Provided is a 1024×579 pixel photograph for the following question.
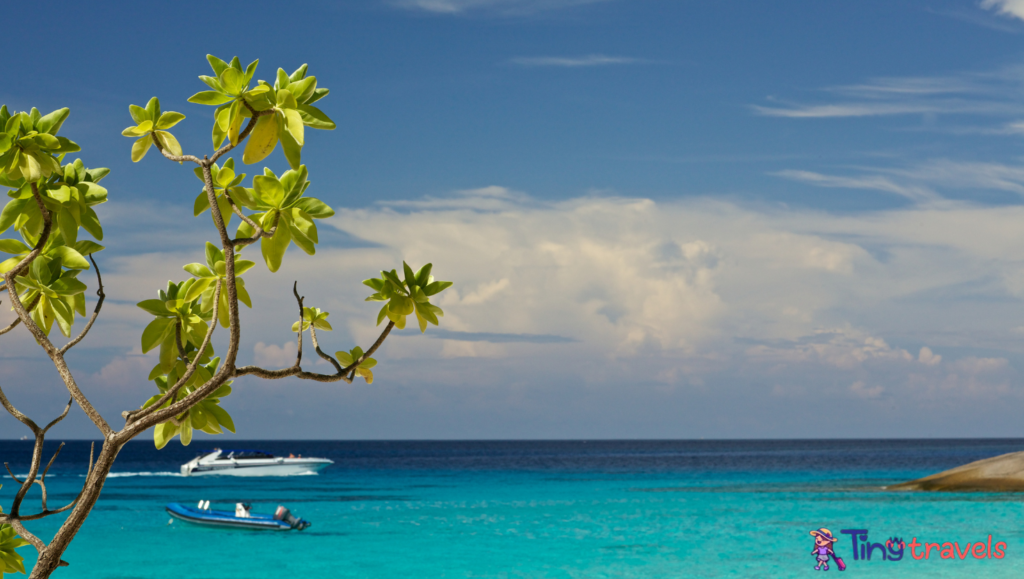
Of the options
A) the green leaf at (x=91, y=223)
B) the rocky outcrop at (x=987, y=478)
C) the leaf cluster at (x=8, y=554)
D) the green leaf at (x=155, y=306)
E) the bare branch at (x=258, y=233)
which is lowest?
the rocky outcrop at (x=987, y=478)

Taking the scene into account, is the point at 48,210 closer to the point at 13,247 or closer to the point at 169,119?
the point at 13,247

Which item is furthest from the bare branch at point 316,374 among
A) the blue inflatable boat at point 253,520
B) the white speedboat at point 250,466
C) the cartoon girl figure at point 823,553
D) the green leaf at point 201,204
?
the white speedboat at point 250,466

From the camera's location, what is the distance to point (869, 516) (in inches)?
1278

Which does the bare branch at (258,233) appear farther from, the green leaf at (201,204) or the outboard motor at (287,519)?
the outboard motor at (287,519)

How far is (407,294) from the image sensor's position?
3.31 m

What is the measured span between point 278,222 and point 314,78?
1.60 feet

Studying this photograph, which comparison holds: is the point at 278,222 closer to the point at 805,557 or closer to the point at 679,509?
the point at 805,557

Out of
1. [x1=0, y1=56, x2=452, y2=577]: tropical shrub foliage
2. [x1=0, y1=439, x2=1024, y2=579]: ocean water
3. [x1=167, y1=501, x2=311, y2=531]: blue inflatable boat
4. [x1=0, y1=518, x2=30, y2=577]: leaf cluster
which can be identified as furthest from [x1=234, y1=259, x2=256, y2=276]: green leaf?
[x1=167, y1=501, x2=311, y2=531]: blue inflatable boat

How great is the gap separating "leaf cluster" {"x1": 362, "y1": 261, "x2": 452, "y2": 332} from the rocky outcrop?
39.1m

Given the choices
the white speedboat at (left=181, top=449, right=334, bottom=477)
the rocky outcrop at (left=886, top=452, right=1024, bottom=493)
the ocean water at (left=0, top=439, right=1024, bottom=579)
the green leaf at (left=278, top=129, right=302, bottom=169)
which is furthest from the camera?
the white speedboat at (left=181, top=449, right=334, bottom=477)

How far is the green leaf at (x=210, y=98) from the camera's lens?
2.64 meters

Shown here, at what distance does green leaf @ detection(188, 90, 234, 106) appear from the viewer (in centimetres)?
264

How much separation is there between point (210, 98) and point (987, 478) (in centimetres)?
4108

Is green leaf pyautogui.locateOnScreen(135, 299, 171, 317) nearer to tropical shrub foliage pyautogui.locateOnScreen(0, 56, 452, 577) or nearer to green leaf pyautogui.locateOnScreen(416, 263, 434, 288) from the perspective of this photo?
tropical shrub foliage pyautogui.locateOnScreen(0, 56, 452, 577)
